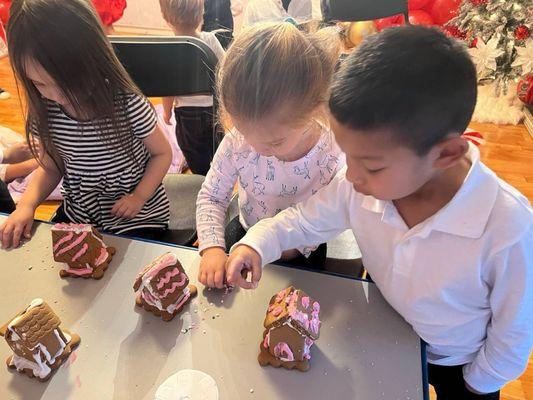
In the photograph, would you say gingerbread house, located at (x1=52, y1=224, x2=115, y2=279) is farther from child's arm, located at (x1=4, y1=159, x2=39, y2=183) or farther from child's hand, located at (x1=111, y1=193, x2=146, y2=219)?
child's arm, located at (x1=4, y1=159, x2=39, y2=183)

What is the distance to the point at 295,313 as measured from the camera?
0.67 m

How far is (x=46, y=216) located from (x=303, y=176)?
145 centimetres

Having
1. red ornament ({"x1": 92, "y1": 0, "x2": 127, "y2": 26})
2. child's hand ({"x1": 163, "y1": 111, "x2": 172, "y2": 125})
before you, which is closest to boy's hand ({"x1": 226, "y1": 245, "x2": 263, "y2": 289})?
child's hand ({"x1": 163, "y1": 111, "x2": 172, "y2": 125})

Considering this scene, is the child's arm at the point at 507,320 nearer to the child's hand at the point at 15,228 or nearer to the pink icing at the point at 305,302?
the pink icing at the point at 305,302

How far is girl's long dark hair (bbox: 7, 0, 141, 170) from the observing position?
0.87 metres

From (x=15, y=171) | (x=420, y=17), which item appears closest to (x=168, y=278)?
(x=15, y=171)

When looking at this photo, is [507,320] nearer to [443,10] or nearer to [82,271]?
[82,271]

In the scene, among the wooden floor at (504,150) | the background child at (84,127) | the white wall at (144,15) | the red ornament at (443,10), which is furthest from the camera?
the white wall at (144,15)

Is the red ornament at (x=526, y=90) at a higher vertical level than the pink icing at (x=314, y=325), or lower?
lower

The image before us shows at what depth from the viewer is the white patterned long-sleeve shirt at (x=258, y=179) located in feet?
3.13

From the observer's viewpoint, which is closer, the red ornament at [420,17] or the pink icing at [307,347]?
the pink icing at [307,347]

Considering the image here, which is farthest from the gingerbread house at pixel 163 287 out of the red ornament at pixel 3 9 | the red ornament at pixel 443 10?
the red ornament at pixel 3 9

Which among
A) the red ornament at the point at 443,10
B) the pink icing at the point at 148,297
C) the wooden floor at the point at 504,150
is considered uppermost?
the pink icing at the point at 148,297

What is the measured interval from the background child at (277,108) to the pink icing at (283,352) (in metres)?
0.17
